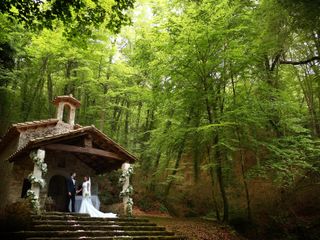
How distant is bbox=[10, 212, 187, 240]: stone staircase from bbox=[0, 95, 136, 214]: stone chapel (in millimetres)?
2171

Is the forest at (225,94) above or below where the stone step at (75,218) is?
above

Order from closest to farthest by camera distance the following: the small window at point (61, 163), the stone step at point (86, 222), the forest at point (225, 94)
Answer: the stone step at point (86, 222)
the forest at point (225, 94)
the small window at point (61, 163)

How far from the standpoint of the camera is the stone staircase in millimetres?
9945

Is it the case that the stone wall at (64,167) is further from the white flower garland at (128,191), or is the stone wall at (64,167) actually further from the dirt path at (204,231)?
the dirt path at (204,231)

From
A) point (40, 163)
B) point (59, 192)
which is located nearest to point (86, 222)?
point (40, 163)

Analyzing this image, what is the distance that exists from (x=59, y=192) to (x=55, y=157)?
219 centimetres

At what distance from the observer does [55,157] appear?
1716cm

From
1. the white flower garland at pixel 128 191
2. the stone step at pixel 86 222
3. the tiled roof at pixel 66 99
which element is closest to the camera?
the stone step at pixel 86 222

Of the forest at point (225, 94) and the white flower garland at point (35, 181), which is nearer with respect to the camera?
the white flower garland at point (35, 181)

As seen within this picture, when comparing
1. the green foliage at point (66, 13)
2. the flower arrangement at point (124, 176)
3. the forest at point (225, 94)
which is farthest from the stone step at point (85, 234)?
the green foliage at point (66, 13)

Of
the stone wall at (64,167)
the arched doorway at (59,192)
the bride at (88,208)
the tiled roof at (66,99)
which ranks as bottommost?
the bride at (88,208)

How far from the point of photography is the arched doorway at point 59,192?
17375 mm

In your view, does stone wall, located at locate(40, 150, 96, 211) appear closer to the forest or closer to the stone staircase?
the forest

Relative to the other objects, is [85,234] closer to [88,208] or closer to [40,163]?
[88,208]
